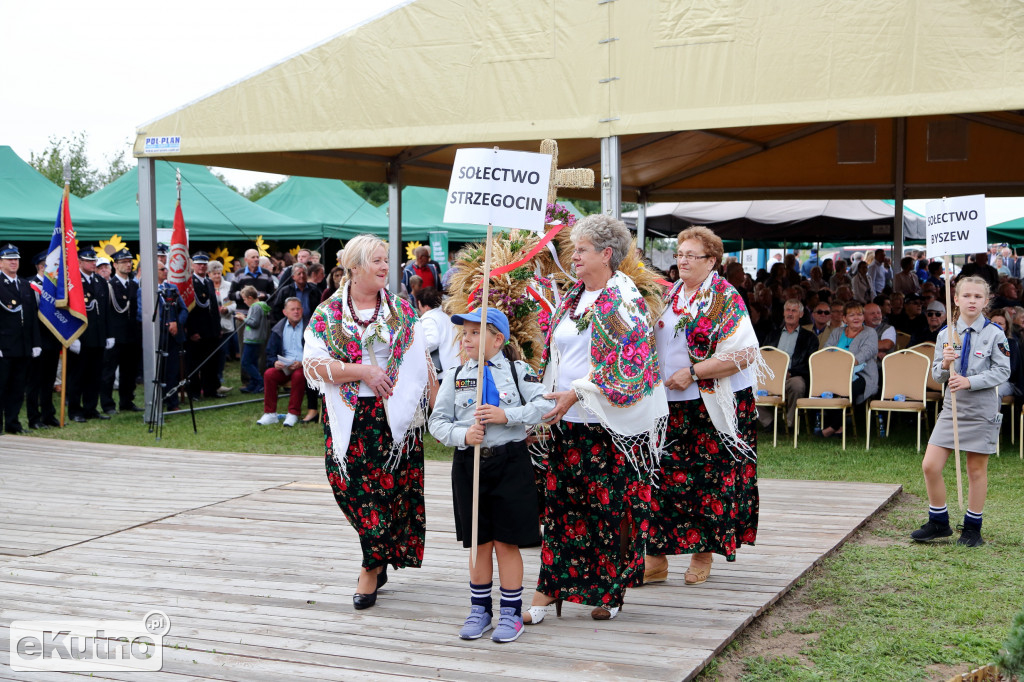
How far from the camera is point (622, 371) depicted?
13.4 feet

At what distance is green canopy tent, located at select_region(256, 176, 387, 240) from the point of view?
19.8 m

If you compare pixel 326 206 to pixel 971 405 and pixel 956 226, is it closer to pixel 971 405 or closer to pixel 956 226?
pixel 956 226

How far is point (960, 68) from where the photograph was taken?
24.8 ft

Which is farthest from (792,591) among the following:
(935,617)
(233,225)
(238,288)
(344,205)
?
(344,205)

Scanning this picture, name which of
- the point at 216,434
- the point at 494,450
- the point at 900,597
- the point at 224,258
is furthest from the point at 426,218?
the point at 494,450

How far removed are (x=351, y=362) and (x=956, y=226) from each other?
417 cm

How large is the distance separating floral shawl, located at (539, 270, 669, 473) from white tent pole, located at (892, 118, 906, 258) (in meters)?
9.93

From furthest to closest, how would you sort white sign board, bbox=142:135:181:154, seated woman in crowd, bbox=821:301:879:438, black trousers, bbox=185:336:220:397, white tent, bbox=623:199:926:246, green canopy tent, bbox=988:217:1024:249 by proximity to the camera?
1. green canopy tent, bbox=988:217:1024:249
2. white tent, bbox=623:199:926:246
3. black trousers, bbox=185:336:220:397
4. white sign board, bbox=142:135:181:154
5. seated woman in crowd, bbox=821:301:879:438

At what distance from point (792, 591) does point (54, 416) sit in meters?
9.03

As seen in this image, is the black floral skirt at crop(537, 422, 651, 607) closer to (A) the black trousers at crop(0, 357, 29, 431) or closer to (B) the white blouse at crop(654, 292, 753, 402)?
(B) the white blouse at crop(654, 292, 753, 402)

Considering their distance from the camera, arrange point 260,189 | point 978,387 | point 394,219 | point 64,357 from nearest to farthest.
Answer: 1. point 978,387
2. point 64,357
3. point 394,219
4. point 260,189

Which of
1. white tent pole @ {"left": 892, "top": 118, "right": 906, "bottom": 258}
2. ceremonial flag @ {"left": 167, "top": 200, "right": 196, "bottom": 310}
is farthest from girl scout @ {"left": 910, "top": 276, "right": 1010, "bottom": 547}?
ceremonial flag @ {"left": 167, "top": 200, "right": 196, "bottom": 310}

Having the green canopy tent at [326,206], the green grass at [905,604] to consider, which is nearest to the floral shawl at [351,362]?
the green grass at [905,604]

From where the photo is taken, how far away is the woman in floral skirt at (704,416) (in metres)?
4.69
